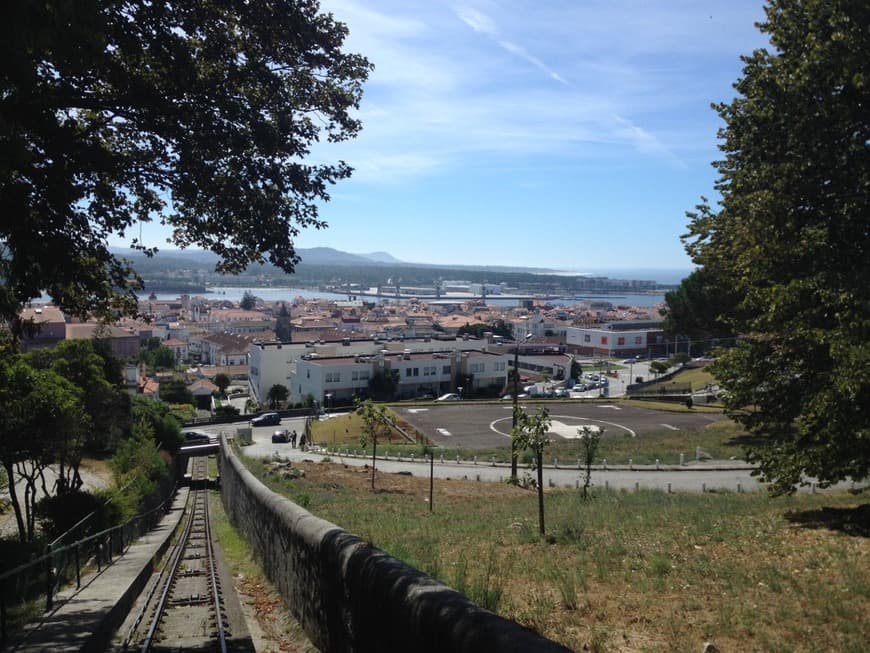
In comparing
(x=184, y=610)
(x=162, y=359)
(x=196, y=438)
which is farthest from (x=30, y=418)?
(x=162, y=359)

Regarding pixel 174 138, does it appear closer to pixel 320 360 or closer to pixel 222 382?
pixel 320 360

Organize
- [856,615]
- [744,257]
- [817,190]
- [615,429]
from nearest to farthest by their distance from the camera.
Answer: [856,615]
[817,190]
[744,257]
[615,429]

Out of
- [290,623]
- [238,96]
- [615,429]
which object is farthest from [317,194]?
[615,429]

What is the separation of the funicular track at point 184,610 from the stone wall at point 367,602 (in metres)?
1.02

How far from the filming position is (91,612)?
29.6 ft

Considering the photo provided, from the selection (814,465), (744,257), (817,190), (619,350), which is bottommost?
(619,350)

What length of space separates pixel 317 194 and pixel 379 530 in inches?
292

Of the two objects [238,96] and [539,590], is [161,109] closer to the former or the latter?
[238,96]

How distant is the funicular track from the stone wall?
3.34 feet

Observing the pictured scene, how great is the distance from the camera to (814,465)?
1076cm

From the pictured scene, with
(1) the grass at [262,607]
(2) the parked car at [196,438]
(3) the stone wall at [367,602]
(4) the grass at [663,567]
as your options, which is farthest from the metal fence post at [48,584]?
(2) the parked car at [196,438]

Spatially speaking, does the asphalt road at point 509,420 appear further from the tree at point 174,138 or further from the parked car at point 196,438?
the tree at point 174,138

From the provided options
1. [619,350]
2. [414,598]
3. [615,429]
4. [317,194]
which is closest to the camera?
[414,598]

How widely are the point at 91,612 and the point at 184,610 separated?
1.51m
